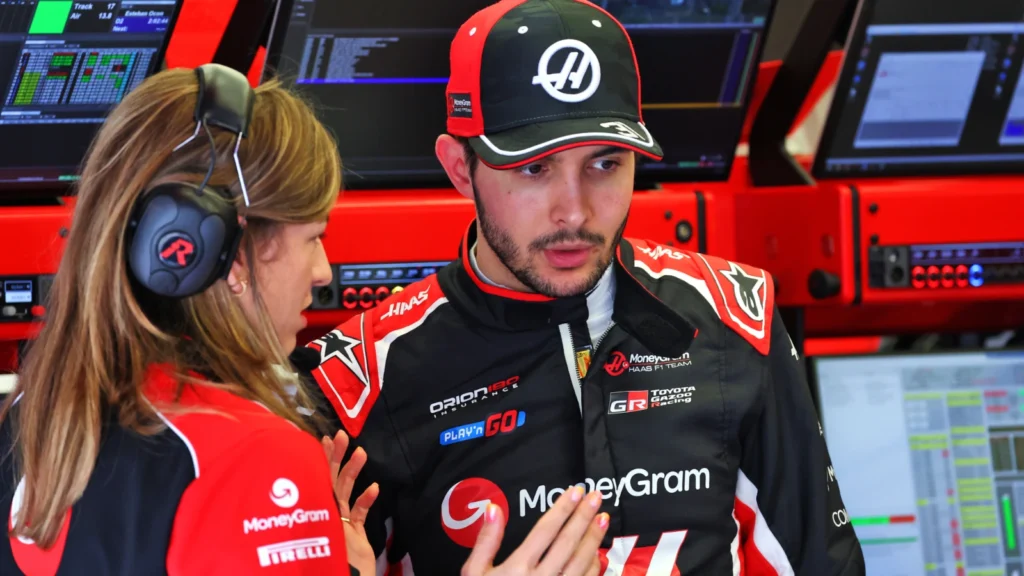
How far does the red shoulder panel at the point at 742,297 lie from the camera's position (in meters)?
1.74

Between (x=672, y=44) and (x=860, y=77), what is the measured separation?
15.5 inches

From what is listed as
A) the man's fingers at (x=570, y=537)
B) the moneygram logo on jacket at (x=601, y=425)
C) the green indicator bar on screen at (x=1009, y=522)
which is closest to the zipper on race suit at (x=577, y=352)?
→ the moneygram logo on jacket at (x=601, y=425)

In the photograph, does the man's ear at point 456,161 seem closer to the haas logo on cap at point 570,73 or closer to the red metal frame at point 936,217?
the haas logo on cap at point 570,73

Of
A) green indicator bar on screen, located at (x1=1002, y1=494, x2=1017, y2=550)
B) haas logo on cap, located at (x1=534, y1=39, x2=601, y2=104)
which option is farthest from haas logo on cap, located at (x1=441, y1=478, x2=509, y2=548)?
green indicator bar on screen, located at (x1=1002, y1=494, x2=1017, y2=550)

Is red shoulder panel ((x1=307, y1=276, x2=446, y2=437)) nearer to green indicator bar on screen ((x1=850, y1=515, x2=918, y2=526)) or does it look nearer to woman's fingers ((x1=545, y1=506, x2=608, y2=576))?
woman's fingers ((x1=545, y1=506, x2=608, y2=576))

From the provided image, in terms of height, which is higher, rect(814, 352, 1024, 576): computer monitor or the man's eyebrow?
the man's eyebrow

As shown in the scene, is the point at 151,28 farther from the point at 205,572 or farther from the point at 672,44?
the point at 205,572

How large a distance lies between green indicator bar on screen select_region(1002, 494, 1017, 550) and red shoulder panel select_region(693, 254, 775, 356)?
994 millimetres

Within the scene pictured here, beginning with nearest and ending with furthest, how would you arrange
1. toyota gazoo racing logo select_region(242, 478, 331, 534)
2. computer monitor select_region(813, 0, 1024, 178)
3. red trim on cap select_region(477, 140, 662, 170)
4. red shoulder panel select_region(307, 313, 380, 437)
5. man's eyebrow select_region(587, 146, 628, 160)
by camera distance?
toyota gazoo racing logo select_region(242, 478, 331, 534) → red trim on cap select_region(477, 140, 662, 170) → man's eyebrow select_region(587, 146, 628, 160) → red shoulder panel select_region(307, 313, 380, 437) → computer monitor select_region(813, 0, 1024, 178)

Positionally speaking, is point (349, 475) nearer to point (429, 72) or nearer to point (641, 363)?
point (641, 363)

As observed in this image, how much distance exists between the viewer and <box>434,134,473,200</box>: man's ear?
5.61 ft

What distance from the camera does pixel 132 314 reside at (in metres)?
1.13

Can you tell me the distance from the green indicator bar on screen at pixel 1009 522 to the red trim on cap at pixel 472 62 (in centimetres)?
154

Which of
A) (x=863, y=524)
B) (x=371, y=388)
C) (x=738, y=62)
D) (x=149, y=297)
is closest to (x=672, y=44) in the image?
(x=738, y=62)
